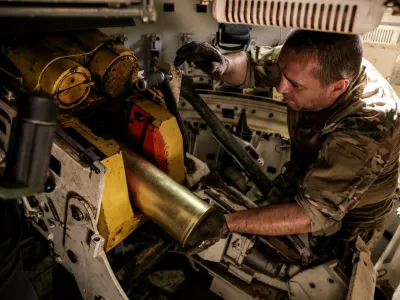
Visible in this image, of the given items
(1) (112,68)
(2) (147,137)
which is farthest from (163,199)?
(1) (112,68)

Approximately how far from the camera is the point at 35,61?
1.48 metres

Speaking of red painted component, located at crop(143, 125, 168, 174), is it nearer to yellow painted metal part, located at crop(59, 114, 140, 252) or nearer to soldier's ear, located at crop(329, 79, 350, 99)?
yellow painted metal part, located at crop(59, 114, 140, 252)

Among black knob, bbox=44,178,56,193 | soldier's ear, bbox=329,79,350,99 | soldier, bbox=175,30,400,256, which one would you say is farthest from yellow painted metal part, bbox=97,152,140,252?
soldier's ear, bbox=329,79,350,99

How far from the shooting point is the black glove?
6.97ft

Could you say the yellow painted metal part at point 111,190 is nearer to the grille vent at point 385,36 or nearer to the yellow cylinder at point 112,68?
the yellow cylinder at point 112,68

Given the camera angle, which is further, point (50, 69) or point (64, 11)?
point (50, 69)

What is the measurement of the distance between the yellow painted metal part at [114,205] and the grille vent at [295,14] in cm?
74

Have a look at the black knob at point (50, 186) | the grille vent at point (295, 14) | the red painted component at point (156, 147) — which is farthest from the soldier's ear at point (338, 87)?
the black knob at point (50, 186)

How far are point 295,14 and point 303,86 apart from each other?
2.22 ft

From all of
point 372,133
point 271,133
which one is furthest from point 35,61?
point 271,133

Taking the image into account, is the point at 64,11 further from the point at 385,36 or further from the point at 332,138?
the point at 385,36

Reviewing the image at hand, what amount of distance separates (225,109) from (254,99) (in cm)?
28

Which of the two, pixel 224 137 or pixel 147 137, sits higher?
pixel 147 137

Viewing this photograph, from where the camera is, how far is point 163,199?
1.50 m
